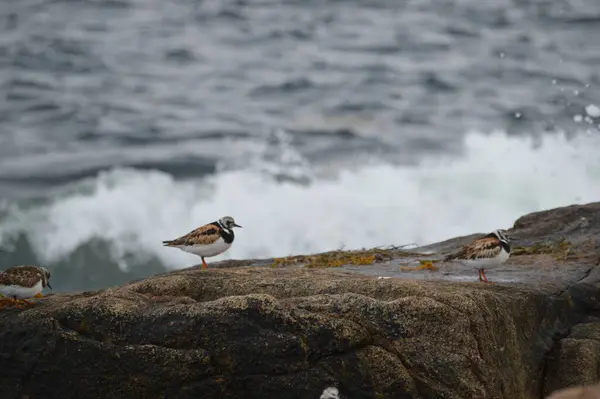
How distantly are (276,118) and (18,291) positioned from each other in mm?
17378

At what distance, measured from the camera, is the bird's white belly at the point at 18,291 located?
30.8ft

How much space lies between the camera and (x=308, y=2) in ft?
113

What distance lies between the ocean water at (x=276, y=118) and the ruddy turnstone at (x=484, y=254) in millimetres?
5081

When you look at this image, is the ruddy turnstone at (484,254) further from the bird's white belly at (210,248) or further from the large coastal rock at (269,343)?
the bird's white belly at (210,248)

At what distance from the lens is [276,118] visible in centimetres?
Result: 2641

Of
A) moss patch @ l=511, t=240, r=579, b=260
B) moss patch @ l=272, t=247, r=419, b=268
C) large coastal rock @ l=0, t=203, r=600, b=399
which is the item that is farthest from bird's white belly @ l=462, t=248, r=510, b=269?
moss patch @ l=272, t=247, r=419, b=268

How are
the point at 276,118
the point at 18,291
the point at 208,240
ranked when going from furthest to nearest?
the point at 276,118 < the point at 208,240 < the point at 18,291

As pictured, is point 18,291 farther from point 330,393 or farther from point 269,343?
point 330,393

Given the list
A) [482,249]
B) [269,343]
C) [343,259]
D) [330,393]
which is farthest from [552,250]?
[269,343]

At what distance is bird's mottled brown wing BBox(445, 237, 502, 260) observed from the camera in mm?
10797

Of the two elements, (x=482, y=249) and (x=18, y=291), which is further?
(x=482, y=249)

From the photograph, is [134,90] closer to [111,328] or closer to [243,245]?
[243,245]

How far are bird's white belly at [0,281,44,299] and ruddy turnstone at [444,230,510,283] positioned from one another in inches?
179

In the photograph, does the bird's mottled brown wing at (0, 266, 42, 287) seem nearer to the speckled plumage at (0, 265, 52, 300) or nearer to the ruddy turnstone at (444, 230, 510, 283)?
the speckled plumage at (0, 265, 52, 300)
